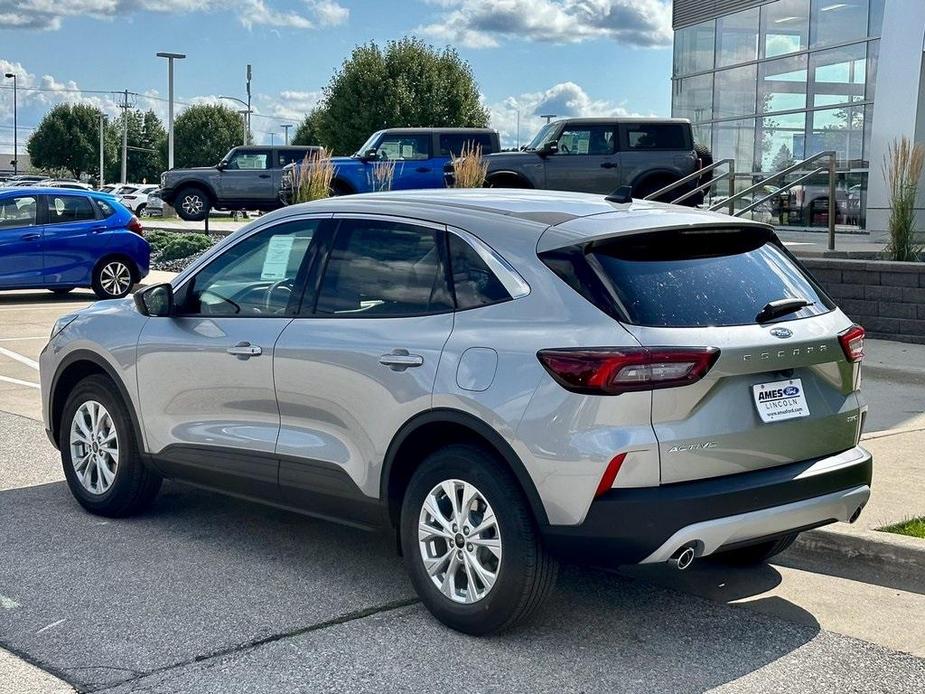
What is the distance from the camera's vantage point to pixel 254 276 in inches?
231

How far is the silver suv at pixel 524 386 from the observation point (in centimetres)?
434

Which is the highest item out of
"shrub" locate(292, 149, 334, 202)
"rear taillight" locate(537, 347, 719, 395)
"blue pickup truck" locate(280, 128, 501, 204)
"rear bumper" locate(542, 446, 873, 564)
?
"blue pickup truck" locate(280, 128, 501, 204)

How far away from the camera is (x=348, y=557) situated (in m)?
5.84

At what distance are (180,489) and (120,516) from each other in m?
0.71

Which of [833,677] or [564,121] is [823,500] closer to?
[833,677]

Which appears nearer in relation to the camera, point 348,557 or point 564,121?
point 348,557

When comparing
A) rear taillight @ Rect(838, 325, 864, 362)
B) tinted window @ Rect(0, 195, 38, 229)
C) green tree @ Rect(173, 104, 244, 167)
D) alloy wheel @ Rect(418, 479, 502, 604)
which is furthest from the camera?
green tree @ Rect(173, 104, 244, 167)

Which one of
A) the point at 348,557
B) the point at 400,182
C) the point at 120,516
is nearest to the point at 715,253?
the point at 348,557

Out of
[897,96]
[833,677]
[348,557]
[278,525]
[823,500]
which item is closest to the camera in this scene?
[833,677]

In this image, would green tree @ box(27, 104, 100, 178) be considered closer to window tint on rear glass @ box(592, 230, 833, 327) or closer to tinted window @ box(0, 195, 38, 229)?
tinted window @ box(0, 195, 38, 229)

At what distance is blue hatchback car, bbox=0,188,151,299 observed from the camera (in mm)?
17484

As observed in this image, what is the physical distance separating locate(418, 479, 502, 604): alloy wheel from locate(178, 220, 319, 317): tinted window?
4.39ft

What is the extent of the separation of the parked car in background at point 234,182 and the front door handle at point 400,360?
24.4m

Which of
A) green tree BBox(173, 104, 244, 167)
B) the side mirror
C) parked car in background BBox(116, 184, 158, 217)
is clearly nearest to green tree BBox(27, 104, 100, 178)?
green tree BBox(173, 104, 244, 167)
